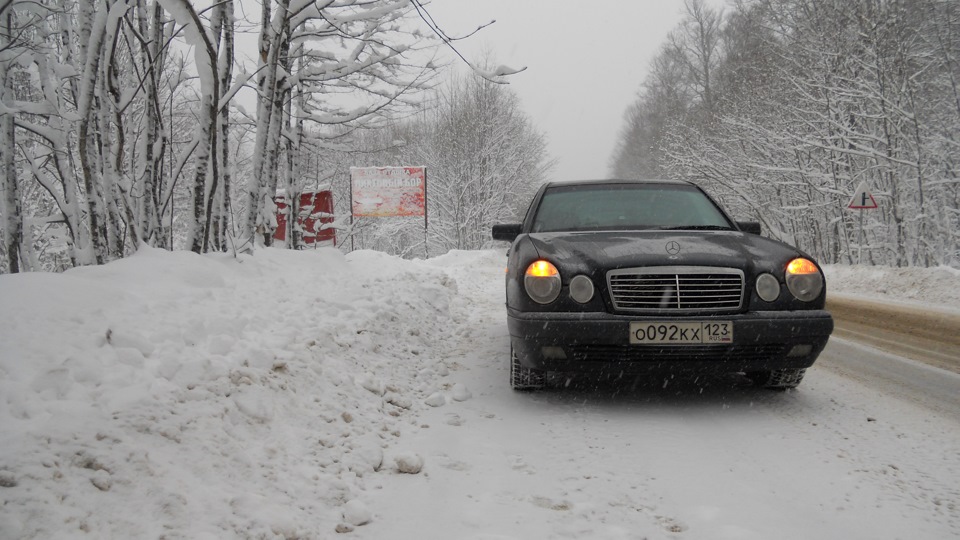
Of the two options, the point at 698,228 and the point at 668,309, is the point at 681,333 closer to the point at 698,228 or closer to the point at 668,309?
the point at 668,309

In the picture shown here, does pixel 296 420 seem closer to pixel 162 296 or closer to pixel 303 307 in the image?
pixel 162 296

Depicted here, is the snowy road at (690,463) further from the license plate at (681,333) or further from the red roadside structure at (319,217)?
the red roadside structure at (319,217)

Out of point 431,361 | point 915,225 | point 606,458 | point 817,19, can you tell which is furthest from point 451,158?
point 606,458

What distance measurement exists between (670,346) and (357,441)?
1717 millimetres

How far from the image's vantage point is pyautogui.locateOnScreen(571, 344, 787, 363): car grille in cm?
316

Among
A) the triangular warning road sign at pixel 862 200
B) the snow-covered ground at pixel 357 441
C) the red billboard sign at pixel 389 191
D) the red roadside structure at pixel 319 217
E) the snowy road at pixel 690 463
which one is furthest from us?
the red billboard sign at pixel 389 191

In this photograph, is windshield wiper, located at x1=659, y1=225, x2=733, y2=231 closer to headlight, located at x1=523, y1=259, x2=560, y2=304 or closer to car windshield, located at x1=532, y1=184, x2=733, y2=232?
car windshield, located at x1=532, y1=184, x2=733, y2=232

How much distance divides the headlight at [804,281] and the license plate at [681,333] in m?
0.49

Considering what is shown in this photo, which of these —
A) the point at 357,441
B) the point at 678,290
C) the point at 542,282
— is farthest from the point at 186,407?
the point at 678,290

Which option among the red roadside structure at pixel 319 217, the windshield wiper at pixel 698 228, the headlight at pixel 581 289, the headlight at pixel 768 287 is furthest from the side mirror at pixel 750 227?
the red roadside structure at pixel 319 217

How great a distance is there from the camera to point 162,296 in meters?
3.17

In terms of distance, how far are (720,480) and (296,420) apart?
6.29 ft

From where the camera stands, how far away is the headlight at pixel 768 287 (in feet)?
10.6

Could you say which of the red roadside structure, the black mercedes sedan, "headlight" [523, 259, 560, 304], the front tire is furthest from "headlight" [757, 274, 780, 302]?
the red roadside structure
